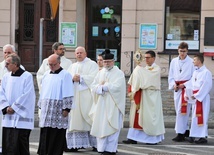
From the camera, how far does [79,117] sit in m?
14.2

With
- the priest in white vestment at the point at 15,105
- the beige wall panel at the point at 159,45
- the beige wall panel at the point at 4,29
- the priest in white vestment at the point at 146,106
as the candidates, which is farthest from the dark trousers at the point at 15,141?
the beige wall panel at the point at 4,29

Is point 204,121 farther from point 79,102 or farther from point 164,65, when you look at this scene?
point 164,65

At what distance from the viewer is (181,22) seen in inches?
888

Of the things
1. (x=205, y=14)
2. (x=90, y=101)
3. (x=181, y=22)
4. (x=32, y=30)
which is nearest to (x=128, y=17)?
(x=181, y=22)

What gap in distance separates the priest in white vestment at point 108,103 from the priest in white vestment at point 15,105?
6.18 ft

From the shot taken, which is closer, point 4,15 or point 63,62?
point 63,62

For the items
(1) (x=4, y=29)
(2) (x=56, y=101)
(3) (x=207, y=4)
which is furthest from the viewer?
(1) (x=4, y=29)

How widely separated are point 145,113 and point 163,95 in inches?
226

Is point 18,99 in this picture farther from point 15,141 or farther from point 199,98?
point 199,98

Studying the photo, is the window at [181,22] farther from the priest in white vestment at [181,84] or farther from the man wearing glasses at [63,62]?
the man wearing glasses at [63,62]

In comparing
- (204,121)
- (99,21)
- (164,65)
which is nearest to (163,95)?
(164,65)

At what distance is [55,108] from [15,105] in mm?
689

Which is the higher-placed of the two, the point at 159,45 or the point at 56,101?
the point at 159,45

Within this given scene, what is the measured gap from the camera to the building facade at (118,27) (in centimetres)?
2217
